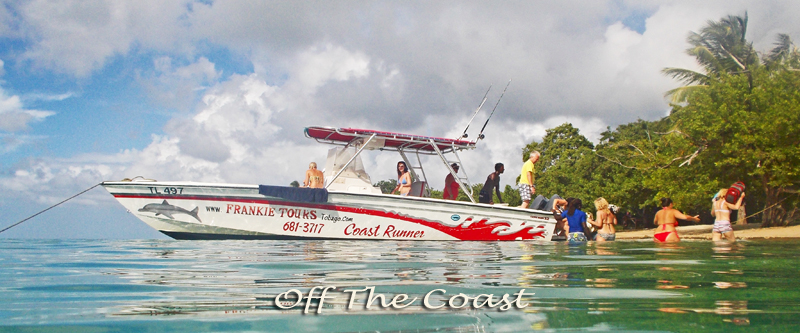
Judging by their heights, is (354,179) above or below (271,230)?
above

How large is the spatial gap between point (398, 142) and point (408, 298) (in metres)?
8.29

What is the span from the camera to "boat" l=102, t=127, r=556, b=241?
29.0ft

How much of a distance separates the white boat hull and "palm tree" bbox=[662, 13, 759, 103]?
64.0 feet

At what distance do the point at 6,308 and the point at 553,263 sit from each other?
3.66m

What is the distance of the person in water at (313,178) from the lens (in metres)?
9.73

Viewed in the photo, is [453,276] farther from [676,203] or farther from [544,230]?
[676,203]

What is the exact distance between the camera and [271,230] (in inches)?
356

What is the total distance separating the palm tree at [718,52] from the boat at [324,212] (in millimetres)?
19098

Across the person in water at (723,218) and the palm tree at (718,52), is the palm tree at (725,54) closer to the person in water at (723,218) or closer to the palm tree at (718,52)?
the palm tree at (718,52)

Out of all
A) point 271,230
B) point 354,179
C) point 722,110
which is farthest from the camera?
point 722,110

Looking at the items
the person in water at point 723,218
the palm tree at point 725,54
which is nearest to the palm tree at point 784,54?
the palm tree at point 725,54

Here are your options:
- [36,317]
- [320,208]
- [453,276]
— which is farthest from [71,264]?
[320,208]

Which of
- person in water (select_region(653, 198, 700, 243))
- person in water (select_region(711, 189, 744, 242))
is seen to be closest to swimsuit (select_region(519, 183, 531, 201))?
person in water (select_region(653, 198, 700, 243))

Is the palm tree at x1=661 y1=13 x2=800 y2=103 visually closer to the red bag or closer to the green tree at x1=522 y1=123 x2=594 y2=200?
the green tree at x1=522 y1=123 x2=594 y2=200
